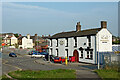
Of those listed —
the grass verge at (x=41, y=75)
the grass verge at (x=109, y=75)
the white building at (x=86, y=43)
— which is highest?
the white building at (x=86, y=43)

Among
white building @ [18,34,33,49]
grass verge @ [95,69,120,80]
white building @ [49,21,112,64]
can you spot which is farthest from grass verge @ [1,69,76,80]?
white building @ [18,34,33,49]

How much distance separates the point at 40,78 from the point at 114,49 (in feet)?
71.2

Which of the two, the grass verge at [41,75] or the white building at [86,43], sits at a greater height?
the white building at [86,43]

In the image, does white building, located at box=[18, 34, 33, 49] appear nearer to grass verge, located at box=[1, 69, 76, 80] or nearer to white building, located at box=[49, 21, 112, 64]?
white building, located at box=[49, 21, 112, 64]

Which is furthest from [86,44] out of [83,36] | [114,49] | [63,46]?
[63,46]

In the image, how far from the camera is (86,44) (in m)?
33.6

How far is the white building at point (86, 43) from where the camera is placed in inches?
1251

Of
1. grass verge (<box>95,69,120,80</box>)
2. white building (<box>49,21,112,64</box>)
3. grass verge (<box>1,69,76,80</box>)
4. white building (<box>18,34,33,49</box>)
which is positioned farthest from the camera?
white building (<box>18,34,33,49</box>)

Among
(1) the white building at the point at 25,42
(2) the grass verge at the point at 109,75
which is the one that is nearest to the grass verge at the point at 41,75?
(2) the grass verge at the point at 109,75

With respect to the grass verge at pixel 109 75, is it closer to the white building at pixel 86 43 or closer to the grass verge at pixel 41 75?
the grass verge at pixel 41 75

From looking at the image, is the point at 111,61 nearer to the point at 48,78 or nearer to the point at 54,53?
the point at 48,78

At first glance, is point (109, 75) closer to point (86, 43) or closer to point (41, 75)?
point (41, 75)

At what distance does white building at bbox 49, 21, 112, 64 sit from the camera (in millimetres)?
31781

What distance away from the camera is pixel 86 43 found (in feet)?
110
